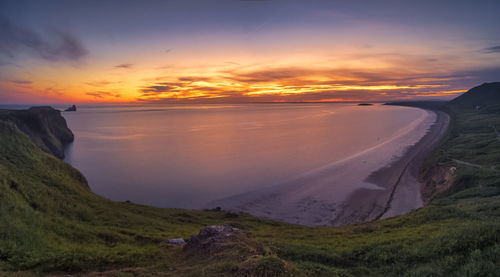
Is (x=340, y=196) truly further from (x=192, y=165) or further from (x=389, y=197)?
(x=192, y=165)

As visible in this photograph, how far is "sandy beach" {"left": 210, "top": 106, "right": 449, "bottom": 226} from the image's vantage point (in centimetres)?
3084

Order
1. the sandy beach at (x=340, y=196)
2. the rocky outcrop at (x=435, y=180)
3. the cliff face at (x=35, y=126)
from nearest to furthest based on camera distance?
the sandy beach at (x=340, y=196)
the rocky outcrop at (x=435, y=180)
the cliff face at (x=35, y=126)

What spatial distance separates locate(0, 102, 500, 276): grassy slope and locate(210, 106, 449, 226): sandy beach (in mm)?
7318

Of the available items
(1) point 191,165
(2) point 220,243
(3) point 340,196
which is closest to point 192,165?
(1) point 191,165

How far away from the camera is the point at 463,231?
13.3 m

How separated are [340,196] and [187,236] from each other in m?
24.8

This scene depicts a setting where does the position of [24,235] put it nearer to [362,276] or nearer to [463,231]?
[362,276]

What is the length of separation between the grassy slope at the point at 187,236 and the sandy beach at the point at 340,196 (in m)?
7.32

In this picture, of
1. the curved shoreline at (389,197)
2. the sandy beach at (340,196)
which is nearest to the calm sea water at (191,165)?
the sandy beach at (340,196)

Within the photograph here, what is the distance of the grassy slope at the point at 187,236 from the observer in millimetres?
11250

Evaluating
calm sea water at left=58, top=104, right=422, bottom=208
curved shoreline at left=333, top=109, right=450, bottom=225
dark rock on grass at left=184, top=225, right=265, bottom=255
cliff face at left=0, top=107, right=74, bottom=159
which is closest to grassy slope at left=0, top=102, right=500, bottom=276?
dark rock on grass at left=184, top=225, right=265, bottom=255

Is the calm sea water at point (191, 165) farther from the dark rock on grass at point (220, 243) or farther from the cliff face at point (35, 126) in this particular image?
the dark rock on grass at point (220, 243)

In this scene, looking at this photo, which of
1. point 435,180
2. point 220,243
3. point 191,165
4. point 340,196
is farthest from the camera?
point 191,165

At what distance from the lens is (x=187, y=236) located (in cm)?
1964
